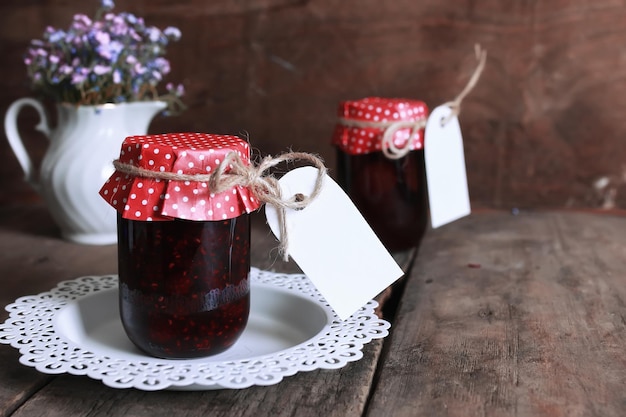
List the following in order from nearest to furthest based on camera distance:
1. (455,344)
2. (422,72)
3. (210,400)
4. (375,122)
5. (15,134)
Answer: (210,400), (455,344), (375,122), (15,134), (422,72)

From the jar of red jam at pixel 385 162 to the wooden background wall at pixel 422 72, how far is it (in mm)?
285

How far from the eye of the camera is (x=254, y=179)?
2.11 ft

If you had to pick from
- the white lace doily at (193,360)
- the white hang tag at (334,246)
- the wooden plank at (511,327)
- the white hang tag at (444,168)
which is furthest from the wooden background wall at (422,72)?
the white hang tag at (334,246)

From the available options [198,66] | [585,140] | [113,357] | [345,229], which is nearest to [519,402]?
[345,229]

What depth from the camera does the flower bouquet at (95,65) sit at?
108 cm

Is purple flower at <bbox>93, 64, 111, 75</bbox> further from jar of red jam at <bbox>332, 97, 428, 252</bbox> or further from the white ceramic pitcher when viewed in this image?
jar of red jam at <bbox>332, 97, 428, 252</bbox>

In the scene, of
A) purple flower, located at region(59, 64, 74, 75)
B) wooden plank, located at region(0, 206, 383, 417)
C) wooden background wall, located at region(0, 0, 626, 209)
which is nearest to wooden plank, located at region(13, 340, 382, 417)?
wooden plank, located at region(0, 206, 383, 417)

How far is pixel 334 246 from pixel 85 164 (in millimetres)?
548

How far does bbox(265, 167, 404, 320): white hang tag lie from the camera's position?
678 millimetres

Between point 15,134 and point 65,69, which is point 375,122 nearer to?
point 65,69

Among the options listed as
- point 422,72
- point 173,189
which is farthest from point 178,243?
point 422,72

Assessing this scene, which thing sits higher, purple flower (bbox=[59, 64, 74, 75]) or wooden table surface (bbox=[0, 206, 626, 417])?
purple flower (bbox=[59, 64, 74, 75])

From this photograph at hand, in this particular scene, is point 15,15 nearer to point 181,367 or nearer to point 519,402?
point 181,367

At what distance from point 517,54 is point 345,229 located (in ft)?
2.49
